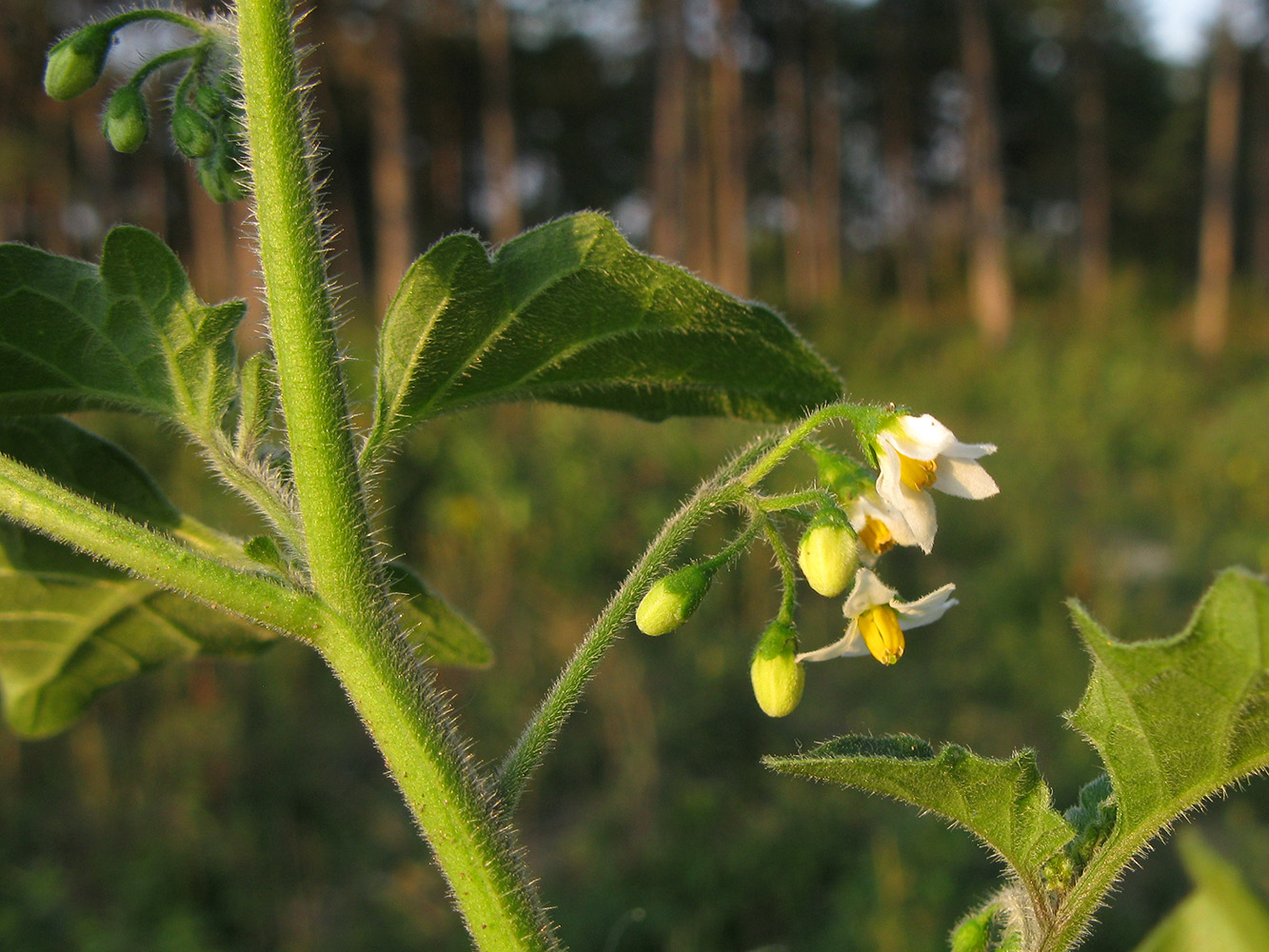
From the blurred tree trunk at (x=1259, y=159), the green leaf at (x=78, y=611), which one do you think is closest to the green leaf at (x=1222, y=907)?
the green leaf at (x=78, y=611)

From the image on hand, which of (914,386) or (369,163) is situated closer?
(914,386)

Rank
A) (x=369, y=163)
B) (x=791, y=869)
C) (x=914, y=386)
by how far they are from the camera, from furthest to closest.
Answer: (x=369, y=163) → (x=914, y=386) → (x=791, y=869)

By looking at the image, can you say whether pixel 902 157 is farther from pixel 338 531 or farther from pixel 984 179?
pixel 338 531

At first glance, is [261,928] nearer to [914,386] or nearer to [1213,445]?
[1213,445]

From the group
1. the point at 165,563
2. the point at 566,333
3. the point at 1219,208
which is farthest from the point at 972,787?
the point at 1219,208

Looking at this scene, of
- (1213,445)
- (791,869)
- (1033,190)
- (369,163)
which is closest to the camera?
(791,869)

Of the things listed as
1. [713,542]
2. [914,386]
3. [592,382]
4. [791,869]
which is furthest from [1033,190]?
[592,382]
